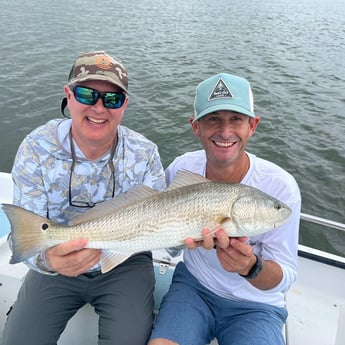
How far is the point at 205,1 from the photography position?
106ft

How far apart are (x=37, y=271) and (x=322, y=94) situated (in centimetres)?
1206

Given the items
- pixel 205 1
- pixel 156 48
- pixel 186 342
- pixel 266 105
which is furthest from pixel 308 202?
pixel 205 1

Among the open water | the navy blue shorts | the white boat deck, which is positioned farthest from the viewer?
the open water

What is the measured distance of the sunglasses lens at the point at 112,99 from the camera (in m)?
2.71

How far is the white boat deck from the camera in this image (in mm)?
3070

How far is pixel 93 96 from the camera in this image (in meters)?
2.69

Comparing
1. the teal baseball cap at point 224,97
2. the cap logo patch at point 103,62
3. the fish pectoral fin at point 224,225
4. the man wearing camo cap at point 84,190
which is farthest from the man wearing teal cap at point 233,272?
the cap logo patch at point 103,62

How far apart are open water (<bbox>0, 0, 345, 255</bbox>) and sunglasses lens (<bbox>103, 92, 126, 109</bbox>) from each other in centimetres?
520

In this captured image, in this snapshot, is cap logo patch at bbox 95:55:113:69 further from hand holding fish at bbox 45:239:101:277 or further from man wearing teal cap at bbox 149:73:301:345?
hand holding fish at bbox 45:239:101:277

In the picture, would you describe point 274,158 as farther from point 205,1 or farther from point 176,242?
point 205,1

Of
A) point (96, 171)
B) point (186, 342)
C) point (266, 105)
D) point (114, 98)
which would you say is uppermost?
point (114, 98)

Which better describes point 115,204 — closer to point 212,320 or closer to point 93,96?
point 93,96

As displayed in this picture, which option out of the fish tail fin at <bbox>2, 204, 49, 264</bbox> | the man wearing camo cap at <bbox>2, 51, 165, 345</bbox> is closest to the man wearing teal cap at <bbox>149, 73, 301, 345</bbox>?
the man wearing camo cap at <bbox>2, 51, 165, 345</bbox>

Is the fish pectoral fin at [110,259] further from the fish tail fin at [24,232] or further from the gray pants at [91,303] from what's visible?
the fish tail fin at [24,232]
